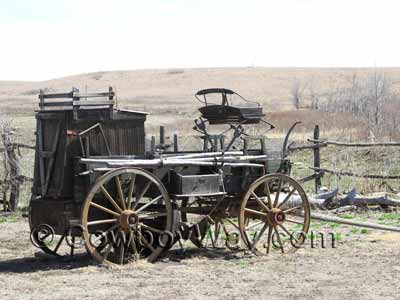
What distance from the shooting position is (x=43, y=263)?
10008 mm

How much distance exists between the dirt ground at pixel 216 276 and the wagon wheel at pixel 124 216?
243 mm

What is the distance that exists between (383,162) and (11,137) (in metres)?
8.41

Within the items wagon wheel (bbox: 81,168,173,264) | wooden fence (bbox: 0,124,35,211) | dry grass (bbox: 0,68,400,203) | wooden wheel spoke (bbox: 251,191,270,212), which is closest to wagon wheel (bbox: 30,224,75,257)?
wagon wheel (bbox: 81,168,173,264)

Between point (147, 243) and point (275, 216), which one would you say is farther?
point (275, 216)

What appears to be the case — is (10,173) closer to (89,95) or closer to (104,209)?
(89,95)

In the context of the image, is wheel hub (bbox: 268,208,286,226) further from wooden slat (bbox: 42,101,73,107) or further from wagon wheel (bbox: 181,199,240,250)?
wooden slat (bbox: 42,101,73,107)

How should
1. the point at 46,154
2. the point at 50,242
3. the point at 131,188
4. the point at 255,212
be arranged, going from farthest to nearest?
1. the point at 50,242
2. the point at 255,212
3. the point at 46,154
4. the point at 131,188

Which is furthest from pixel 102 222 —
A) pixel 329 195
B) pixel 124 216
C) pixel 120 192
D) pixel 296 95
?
pixel 296 95

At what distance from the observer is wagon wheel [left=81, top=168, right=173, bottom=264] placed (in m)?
9.20

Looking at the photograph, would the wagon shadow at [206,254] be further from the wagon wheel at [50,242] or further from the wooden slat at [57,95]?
the wooden slat at [57,95]

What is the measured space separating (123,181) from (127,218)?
18.4 inches

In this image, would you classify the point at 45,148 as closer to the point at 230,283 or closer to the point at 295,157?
the point at 230,283

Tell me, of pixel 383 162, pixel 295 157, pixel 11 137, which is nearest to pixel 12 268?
pixel 11 137

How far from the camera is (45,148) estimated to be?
981 cm
